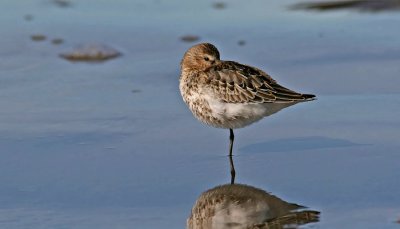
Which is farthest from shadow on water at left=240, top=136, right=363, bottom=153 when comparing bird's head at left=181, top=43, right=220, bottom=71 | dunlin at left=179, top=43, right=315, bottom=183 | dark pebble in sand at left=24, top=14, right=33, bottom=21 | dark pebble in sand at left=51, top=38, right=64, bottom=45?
dark pebble in sand at left=24, top=14, right=33, bottom=21

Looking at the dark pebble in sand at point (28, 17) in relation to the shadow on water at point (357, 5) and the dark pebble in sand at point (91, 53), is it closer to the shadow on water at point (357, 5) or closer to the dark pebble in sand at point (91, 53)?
the dark pebble in sand at point (91, 53)

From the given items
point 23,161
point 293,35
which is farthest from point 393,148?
point 293,35

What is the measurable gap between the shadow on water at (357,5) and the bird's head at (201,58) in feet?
13.9

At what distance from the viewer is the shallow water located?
6133 millimetres

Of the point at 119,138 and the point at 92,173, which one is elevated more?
the point at 119,138

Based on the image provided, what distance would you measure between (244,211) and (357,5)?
624cm

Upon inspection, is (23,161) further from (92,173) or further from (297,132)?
(297,132)

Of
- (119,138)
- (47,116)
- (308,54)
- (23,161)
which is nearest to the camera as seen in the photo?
(23,161)

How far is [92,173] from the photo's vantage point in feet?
22.0

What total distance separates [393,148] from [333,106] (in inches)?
48.0

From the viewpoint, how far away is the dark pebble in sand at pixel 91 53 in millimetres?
9984

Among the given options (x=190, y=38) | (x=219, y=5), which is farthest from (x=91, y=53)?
(x=219, y=5)

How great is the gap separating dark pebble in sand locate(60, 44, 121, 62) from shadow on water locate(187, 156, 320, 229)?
3971mm

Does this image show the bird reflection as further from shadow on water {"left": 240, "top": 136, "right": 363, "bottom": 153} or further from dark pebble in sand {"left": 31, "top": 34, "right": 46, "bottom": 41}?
dark pebble in sand {"left": 31, "top": 34, "right": 46, "bottom": 41}
